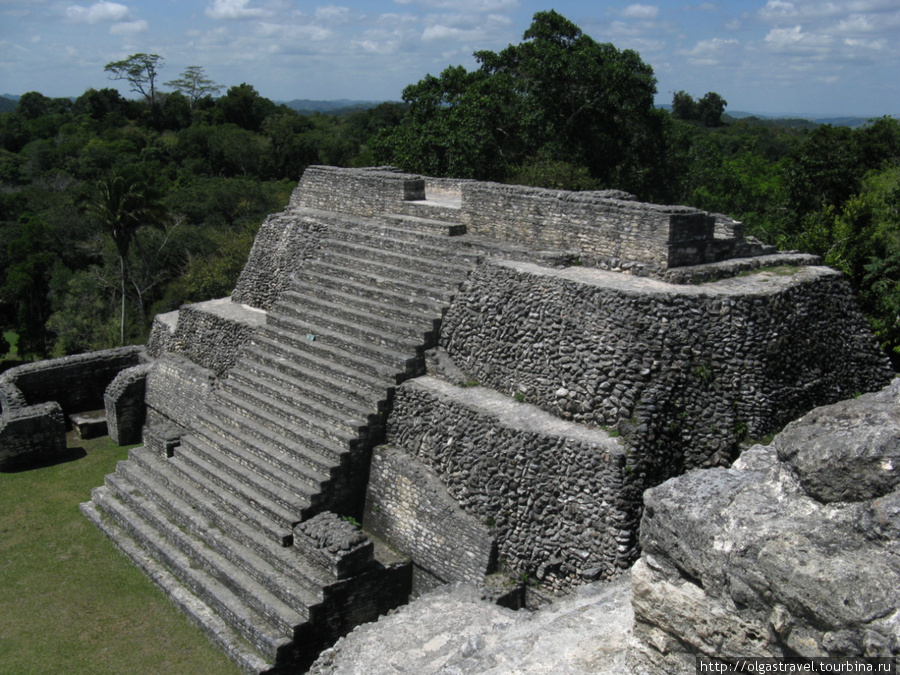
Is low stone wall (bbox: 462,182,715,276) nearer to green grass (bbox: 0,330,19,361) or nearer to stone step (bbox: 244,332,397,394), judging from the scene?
stone step (bbox: 244,332,397,394)

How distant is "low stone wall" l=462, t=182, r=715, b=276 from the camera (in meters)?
8.90

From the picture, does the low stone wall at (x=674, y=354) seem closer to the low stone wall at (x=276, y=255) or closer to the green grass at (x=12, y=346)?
the low stone wall at (x=276, y=255)

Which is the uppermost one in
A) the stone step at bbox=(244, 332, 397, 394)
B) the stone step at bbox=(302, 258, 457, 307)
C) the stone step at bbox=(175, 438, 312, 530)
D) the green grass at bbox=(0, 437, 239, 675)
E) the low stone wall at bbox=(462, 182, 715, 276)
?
the low stone wall at bbox=(462, 182, 715, 276)

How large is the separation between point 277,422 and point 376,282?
236cm

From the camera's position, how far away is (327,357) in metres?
10.1

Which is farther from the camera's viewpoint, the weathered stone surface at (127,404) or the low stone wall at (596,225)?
the weathered stone surface at (127,404)

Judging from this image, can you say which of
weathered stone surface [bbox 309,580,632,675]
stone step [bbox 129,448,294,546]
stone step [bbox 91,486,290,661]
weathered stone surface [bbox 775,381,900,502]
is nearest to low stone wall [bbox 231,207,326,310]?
stone step [bbox 129,448,294,546]

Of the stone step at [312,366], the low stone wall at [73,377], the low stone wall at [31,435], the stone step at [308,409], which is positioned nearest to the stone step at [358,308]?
the stone step at [312,366]

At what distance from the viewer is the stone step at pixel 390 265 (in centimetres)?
1015

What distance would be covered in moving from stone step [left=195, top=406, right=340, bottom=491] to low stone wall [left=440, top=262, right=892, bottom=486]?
195 cm

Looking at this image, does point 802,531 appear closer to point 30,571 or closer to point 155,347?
point 30,571

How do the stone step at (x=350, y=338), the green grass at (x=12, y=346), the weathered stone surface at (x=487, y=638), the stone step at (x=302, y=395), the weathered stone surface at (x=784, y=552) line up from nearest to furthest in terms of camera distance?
1. the weathered stone surface at (x=784, y=552)
2. the weathered stone surface at (x=487, y=638)
3. the stone step at (x=302, y=395)
4. the stone step at (x=350, y=338)
5. the green grass at (x=12, y=346)

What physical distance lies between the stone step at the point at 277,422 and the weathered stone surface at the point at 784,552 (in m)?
5.12

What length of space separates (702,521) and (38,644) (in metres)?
7.15
